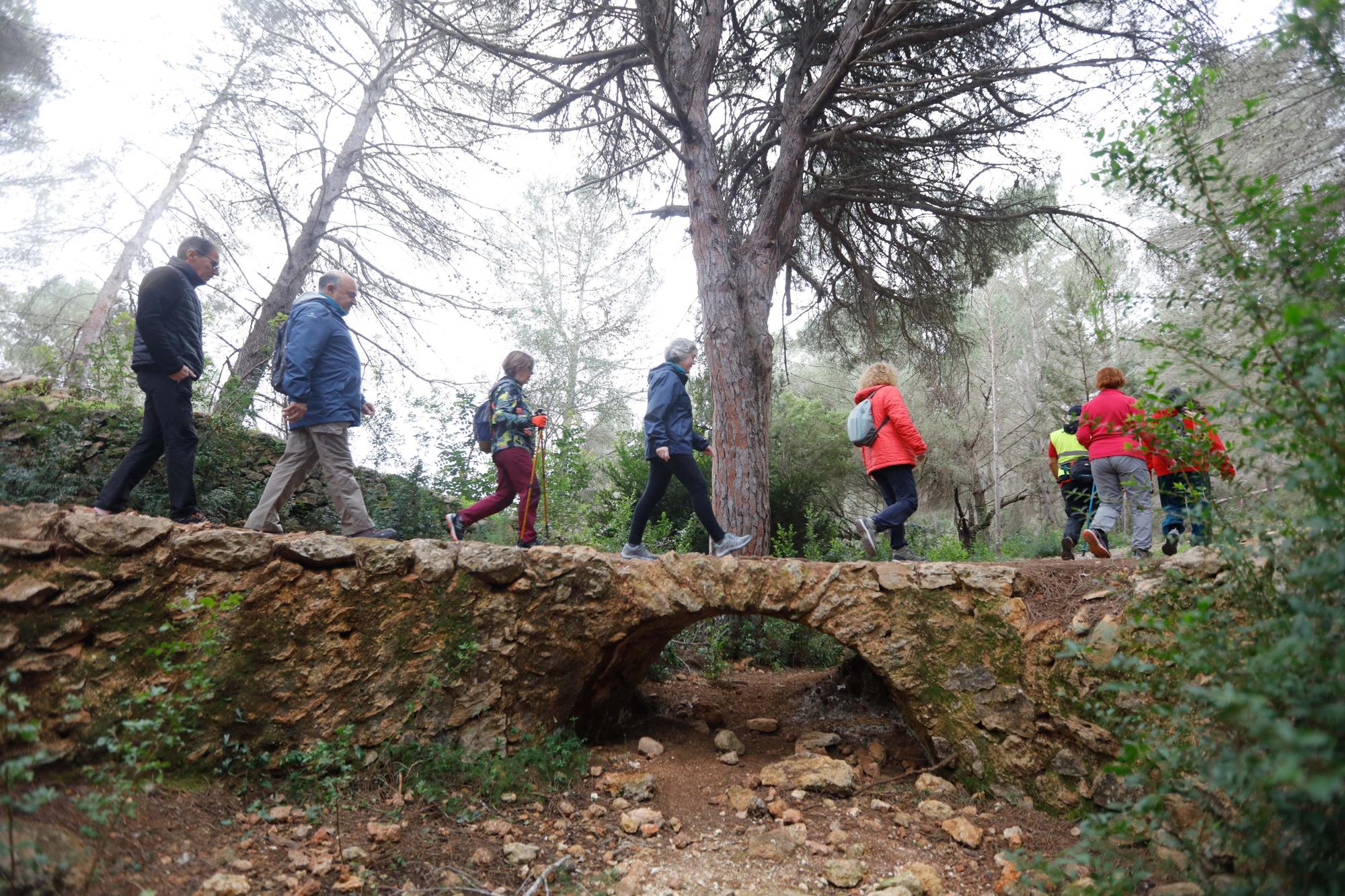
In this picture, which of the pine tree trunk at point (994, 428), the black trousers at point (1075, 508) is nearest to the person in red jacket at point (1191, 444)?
the black trousers at point (1075, 508)

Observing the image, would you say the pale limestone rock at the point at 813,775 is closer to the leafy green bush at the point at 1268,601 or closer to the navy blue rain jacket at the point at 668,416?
the leafy green bush at the point at 1268,601

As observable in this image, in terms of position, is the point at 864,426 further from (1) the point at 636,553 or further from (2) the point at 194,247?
(2) the point at 194,247

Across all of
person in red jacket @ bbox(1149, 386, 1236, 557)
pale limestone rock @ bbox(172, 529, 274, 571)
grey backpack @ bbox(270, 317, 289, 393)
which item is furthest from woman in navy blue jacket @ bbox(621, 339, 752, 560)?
person in red jacket @ bbox(1149, 386, 1236, 557)

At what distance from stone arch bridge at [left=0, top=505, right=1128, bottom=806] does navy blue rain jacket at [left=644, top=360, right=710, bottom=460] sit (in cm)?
88

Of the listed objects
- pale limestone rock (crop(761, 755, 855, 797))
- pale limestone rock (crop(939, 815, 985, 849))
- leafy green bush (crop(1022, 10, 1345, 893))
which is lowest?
pale limestone rock (crop(939, 815, 985, 849))

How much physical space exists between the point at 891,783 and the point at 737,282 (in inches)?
193

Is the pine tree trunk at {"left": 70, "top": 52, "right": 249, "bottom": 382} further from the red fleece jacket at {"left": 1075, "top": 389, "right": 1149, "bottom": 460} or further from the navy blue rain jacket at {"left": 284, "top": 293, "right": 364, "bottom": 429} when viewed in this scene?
the red fleece jacket at {"left": 1075, "top": 389, "right": 1149, "bottom": 460}

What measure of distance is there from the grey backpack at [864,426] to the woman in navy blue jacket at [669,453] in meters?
1.19

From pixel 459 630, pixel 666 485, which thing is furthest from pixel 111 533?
pixel 666 485

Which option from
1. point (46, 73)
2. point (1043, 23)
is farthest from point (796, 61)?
point (46, 73)

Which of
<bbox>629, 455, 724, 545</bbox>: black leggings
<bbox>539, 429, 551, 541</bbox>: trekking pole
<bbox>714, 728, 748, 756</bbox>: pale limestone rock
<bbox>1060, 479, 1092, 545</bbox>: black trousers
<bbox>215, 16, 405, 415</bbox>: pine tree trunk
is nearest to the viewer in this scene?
<bbox>714, 728, 748, 756</bbox>: pale limestone rock

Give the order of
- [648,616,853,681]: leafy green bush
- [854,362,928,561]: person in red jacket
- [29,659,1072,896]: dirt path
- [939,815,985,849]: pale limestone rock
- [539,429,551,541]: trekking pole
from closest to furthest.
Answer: [29,659,1072,896]: dirt path
[939,815,985,849]: pale limestone rock
[854,362,928,561]: person in red jacket
[539,429,551,541]: trekking pole
[648,616,853,681]: leafy green bush

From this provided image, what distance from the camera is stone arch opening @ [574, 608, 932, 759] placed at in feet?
14.6

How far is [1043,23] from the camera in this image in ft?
20.3
